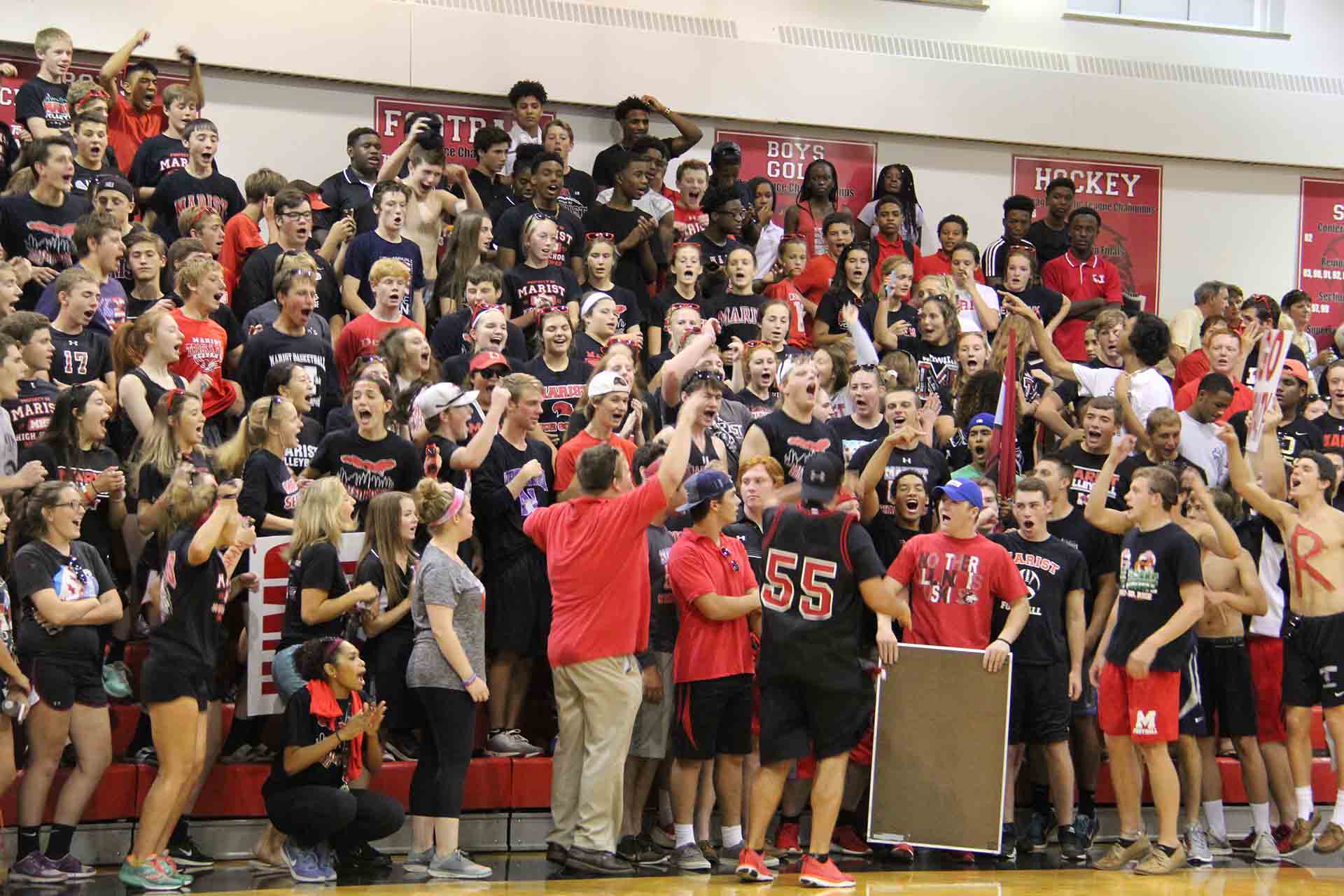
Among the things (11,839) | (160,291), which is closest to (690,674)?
(11,839)

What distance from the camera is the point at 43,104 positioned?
38.2 ft

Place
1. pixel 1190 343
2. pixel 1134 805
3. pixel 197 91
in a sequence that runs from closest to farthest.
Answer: pixel 1134 805 → pixel 197 91 → pixel 1190 343

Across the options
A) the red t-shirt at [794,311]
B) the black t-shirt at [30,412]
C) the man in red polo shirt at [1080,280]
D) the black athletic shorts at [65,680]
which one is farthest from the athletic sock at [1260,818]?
the black t-shirt at [30,412]

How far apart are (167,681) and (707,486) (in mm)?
2598

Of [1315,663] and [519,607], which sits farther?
[1315,663]

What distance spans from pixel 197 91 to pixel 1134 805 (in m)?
8.30

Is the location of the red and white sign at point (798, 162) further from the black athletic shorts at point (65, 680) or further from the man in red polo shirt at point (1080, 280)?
the black athletic shorts at point (65, 680)

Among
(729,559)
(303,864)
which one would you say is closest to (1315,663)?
(729,559)

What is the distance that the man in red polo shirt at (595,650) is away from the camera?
25.5ft

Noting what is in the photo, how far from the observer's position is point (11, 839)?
24.7ft

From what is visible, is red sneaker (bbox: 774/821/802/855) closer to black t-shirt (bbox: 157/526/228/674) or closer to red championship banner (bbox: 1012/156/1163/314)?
black t-shirt (bbox: 157/526/228/674)

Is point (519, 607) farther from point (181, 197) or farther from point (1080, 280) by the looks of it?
point (1080, 280)

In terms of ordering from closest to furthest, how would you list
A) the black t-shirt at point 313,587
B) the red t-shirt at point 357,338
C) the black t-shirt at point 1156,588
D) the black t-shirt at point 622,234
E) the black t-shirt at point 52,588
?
the black t-shirt at point 52,588, the black t-shirt at point 313,587, the black t-shirt at point 1156,588, the red t-shirt at point 357,338, the black t-shirt at point 622,234

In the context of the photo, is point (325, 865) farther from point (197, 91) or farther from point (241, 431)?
point (197, 91)
